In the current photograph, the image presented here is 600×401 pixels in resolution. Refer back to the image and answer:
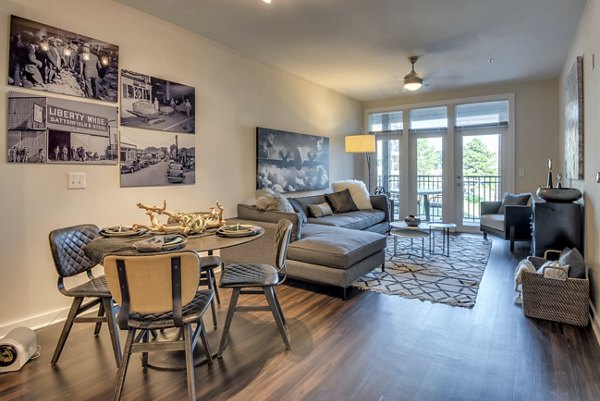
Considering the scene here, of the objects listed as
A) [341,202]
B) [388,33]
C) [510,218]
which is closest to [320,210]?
[341,202]

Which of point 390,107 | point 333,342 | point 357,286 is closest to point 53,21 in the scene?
point 333,342

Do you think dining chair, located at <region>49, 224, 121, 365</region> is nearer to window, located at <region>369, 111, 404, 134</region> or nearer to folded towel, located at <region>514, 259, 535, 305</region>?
folded towel, located at <region>514, 259, 535, 305</region>

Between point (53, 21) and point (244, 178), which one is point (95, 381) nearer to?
point (53, 21)

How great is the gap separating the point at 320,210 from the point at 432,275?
1.90m

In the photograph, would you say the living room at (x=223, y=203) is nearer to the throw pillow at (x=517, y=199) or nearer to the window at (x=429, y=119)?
the throw pillow at (x=517, y=199)

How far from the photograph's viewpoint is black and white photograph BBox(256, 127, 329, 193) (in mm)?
4750

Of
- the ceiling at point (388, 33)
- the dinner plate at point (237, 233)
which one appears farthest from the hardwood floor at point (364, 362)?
the ceiling at point (388, 33)

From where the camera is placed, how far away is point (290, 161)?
5.29 metres

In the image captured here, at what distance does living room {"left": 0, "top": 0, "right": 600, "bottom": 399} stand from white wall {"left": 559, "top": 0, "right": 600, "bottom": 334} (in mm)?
16

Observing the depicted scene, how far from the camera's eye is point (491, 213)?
5.68 m

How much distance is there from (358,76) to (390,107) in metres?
1.86

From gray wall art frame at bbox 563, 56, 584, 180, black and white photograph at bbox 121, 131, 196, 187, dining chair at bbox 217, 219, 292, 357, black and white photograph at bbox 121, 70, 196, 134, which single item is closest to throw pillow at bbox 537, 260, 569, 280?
gray wall art frame at bbox 563, 56, 584, 180

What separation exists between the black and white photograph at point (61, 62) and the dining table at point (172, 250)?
1444mm

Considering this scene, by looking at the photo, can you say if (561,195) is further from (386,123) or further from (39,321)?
(39,321)
